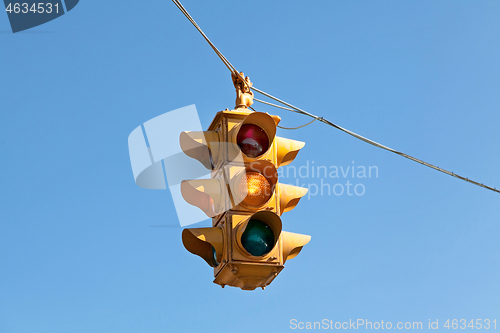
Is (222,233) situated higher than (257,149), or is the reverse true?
(257,149)

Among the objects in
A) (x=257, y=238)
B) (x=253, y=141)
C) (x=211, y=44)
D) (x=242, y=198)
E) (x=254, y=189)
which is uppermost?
(x=211, y=44)

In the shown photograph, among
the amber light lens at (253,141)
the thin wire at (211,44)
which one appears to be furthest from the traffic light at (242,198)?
the thin wire at (211,44)

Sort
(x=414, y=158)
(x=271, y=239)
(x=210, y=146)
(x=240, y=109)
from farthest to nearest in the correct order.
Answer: (x=414, y=158), (x=240, y=109), (x=210, y=146), (x=271, y=239)

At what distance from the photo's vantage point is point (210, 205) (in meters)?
6.57

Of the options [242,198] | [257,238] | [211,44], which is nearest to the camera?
[257,238]

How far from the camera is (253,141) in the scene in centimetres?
666

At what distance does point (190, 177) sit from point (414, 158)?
128 inches

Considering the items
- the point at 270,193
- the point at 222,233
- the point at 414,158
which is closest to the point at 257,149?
the point at 270,193

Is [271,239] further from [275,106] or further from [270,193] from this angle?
[275,106]

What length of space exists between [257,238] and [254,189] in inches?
20.2

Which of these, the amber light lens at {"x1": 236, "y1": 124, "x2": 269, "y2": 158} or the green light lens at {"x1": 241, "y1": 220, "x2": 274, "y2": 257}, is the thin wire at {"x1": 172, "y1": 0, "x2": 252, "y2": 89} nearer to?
the amber light lens at {"x1": 236, "y1": 124, "x2": 269, "y2": 158}

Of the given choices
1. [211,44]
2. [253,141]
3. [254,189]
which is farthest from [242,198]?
[211,44]

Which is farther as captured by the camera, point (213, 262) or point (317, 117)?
point (317, 117)

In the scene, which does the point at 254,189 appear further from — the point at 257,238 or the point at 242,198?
the point at 257,238
